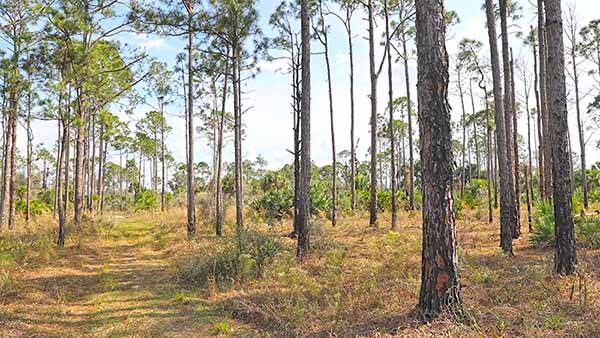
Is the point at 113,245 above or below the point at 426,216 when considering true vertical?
below

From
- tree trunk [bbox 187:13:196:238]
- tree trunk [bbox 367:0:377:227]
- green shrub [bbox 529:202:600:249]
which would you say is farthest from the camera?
tree trunk [bbox 367:0:377:227]

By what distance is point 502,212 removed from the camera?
7688 millimetres

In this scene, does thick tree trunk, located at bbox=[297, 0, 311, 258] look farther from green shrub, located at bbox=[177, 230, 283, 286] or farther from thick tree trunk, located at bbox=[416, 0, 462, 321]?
thick tree trunk, located at bbox=[416, 0, 462, 321]

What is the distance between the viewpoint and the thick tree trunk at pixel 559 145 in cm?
565

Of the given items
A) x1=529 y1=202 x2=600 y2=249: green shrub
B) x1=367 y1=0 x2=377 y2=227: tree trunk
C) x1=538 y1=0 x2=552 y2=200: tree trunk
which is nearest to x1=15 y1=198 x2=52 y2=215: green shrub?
x1=367 y1=0 x2=377 y2=227: tree trunk

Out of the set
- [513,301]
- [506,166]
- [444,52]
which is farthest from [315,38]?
[513,301]

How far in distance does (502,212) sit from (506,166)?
39.3 inches

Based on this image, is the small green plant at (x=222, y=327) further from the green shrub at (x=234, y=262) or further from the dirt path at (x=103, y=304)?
the green shrub at (x=234, y=262)

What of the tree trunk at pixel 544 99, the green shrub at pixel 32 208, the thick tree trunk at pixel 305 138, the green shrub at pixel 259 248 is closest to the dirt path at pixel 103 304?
the green shrub at pixel 259 248

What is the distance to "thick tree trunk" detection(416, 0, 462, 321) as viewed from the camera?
395cm

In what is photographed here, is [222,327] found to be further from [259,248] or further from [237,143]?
[237,143]

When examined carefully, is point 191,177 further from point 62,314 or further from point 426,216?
point 426,216

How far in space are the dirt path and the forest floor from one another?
18mm

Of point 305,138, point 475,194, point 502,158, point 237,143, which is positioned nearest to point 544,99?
point 502,158
